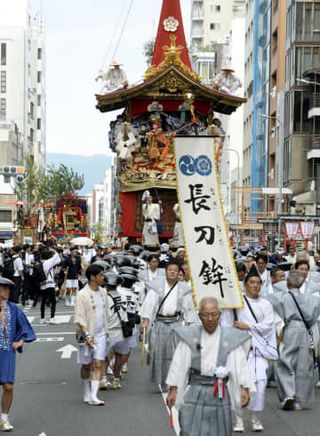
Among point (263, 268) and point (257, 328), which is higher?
point (263, 268)

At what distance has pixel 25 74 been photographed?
96812mm

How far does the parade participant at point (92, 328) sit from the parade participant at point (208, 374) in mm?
4194

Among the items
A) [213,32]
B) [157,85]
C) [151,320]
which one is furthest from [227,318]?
[213,32]

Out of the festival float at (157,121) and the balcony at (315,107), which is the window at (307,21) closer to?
the balcony at (315,107)

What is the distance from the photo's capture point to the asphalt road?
9789mm

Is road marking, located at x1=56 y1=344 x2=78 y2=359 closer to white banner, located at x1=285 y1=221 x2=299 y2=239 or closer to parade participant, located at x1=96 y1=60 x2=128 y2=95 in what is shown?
parade participant, located at x1=96 y1=60 x2=128 y2=95

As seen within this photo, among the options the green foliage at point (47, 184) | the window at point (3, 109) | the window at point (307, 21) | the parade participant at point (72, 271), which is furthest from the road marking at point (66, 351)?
the window at point (3, 109)

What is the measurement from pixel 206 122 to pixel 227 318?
58.9 feet

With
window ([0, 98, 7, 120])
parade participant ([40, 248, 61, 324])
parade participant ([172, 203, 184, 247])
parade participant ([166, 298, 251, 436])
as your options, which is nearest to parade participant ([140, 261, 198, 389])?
parade participant ([166, 298, 251, 436])

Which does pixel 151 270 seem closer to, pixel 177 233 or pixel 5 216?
pixel 177 233

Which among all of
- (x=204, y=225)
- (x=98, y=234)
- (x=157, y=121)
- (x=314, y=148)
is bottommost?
(x=204, y=225)

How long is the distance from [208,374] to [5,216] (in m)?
66.5

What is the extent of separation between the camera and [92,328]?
11.4 m

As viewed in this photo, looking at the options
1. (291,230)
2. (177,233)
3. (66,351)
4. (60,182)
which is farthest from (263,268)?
(60,182)
